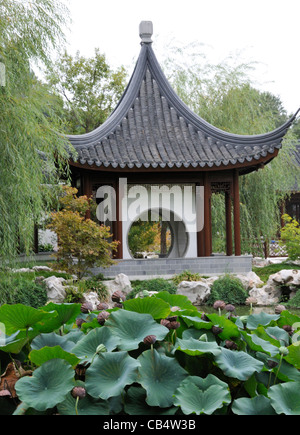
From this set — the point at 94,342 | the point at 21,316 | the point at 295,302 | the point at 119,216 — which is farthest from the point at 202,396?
the point at 119,216

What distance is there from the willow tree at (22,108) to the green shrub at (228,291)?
11.7 ft

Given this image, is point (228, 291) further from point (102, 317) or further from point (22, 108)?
point (102, 317)

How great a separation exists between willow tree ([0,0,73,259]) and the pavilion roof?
3.45 m

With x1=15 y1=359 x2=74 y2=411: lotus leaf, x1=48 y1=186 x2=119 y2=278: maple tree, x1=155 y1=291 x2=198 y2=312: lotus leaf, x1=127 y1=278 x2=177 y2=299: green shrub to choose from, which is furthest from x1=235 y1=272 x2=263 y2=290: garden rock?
x1=15 y1=359 x2=74 y2=411: lotus leaf

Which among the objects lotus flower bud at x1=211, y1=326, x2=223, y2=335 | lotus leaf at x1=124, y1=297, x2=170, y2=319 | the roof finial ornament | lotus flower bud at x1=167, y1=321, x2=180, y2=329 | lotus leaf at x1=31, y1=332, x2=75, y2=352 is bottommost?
lotus leaf at x1=31, y1=332, x2=75, y2=352

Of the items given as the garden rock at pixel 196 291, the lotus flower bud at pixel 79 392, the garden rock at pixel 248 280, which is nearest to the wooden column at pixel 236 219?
the garden rock at pixel 248 280

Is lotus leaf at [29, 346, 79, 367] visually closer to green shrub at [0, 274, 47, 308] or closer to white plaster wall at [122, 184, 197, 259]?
green shrub at [0, 274, 47, 308]

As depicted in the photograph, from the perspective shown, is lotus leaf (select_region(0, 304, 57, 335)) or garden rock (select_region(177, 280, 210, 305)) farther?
garden rock (select_region(177, 280, 210, 305))

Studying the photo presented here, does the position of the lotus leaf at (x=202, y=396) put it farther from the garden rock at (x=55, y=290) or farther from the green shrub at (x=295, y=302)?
the green shrub at (x=295, y=302)

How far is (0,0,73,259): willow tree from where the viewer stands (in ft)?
17.5

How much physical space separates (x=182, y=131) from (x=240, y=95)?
3.51 metres

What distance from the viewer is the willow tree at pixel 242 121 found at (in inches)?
506
